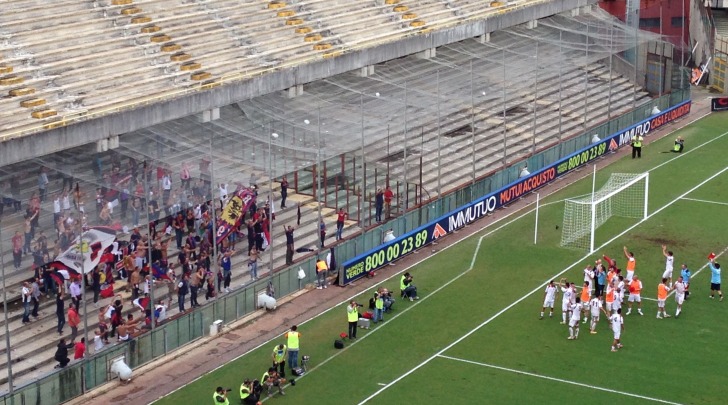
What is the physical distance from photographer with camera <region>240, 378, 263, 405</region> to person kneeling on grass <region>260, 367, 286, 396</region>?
0.87 metres

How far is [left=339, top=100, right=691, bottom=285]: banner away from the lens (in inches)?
2030

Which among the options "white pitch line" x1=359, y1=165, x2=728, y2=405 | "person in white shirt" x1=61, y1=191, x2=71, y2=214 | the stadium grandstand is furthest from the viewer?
the stadium grandstand

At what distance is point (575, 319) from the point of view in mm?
45469

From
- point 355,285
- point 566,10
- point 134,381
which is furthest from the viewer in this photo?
point 566,10

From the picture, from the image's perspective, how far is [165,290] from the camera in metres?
47.6

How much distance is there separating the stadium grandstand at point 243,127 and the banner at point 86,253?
15cm

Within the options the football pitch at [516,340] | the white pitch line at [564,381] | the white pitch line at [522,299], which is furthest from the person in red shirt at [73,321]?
the white pitch line at [564,381]

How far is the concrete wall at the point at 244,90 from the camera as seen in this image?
46.1 m

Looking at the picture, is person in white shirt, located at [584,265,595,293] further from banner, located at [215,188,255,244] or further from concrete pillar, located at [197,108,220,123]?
concrete pillar, located at [197,108,220,123]

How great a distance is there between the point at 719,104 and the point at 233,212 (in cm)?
3483

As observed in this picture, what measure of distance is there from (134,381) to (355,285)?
1026cm

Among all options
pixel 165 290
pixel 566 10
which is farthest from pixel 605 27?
pixel 165 290

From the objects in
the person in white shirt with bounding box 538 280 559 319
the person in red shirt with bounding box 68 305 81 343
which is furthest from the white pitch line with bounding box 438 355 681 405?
the person in red shirt with bounding box 68 305 81 343

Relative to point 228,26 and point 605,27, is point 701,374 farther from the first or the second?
point 605,27
